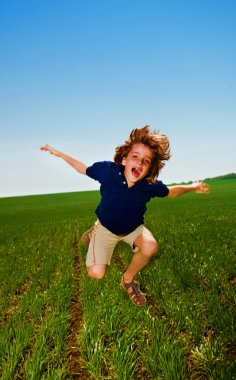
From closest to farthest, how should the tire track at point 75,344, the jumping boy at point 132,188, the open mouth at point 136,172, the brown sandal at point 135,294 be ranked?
the tire track at point 75,344 < the brown sandal at point 135,294 < the open mouth at point 136,172 < the jumping boy at point 132,188

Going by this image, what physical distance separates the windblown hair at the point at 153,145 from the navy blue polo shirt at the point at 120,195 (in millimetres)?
189

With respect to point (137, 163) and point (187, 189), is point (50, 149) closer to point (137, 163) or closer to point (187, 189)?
point (137, 163)

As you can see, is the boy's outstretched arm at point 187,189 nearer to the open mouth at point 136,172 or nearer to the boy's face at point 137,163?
the boy's face at point 137,163

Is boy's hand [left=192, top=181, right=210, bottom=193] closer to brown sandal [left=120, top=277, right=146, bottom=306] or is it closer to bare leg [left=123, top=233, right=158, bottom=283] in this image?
bare leg [left=123, top=233, right=158, bottom=283]

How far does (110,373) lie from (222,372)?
1046mm

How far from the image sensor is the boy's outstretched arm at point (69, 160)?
19.3ft

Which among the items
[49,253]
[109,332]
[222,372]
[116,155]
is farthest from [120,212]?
[49,253]

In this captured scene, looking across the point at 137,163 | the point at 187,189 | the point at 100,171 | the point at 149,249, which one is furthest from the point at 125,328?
the point at 187,189

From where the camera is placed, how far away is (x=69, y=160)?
593 centimetres

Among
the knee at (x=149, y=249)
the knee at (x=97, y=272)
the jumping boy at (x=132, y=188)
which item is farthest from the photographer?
the knee at (x=97, y=272)

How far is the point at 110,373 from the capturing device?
A: 3.39m

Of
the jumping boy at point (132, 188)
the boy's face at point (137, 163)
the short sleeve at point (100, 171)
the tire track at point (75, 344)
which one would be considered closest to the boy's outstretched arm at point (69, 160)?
the jumping boy at point (132, 188)

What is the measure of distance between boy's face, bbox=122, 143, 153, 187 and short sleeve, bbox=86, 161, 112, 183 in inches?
12.4

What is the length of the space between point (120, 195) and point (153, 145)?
0.91 m
